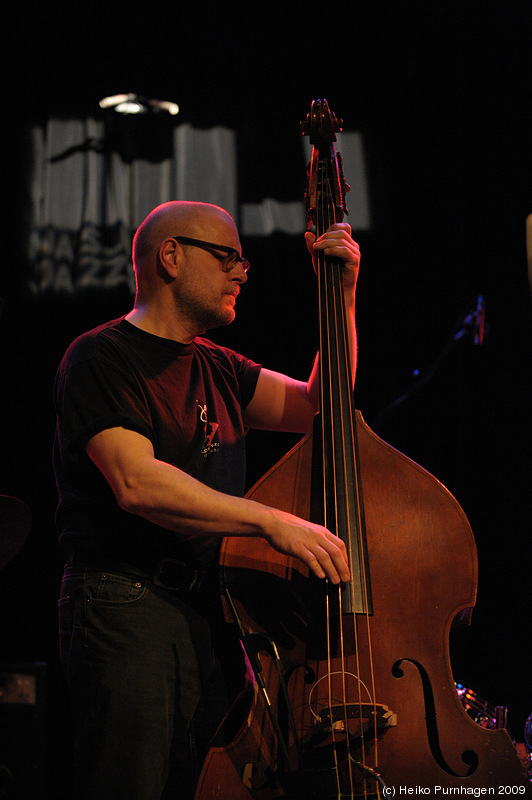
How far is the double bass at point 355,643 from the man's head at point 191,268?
552 mm

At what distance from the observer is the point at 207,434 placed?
2156mm

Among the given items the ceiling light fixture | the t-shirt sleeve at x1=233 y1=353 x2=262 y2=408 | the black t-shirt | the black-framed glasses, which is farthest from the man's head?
the ceiling light fixture

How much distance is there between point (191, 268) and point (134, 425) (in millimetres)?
660

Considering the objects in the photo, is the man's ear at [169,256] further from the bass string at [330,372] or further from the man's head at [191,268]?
the bass string at [330,372]

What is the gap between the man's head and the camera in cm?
226

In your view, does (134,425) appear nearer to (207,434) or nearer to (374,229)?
(207,434)

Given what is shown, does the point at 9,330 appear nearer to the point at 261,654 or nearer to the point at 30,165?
the point at 30,165

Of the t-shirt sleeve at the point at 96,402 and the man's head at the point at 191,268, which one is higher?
the man's head at the point at 191,268

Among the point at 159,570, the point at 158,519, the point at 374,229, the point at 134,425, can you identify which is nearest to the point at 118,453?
the point at 134,425

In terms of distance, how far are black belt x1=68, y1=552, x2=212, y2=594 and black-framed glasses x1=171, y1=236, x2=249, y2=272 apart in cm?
96

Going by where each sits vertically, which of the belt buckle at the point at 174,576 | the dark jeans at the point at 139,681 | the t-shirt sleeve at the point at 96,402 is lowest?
the dark jeans at the point at 139,681

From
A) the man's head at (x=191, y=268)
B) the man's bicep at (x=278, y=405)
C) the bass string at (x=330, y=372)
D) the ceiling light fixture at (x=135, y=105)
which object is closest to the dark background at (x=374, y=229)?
the ceiling light fixture at (x=135, y=105)

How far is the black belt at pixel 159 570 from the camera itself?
1.89 metres

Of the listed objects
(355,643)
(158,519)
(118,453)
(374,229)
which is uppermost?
(374,229)
